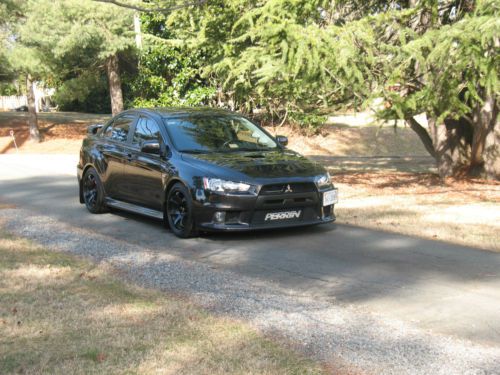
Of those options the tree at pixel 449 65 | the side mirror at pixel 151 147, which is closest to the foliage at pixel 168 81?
the tree at pixel 449 65

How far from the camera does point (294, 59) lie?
37.8 feet

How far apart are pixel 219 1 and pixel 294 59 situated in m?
3.71

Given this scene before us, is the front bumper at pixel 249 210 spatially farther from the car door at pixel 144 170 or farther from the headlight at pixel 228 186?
the car door at pixel 144 170

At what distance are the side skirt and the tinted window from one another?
95cm

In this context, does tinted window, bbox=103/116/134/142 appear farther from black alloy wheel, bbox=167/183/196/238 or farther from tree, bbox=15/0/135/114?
tree, bbox=15/0/135/114

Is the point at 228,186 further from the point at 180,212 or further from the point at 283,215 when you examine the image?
the point at 180,212

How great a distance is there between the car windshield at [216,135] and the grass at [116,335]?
10.8 ft

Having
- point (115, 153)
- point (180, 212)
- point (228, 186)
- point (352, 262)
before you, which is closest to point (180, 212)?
point (180, 212)

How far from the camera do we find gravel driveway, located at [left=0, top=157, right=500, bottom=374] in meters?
4.93

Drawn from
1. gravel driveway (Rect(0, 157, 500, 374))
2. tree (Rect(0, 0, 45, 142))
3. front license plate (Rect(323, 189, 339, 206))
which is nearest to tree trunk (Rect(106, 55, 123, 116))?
tree (Rect(0, 0, 45, 142))

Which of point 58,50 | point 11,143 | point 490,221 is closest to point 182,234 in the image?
point 490,221

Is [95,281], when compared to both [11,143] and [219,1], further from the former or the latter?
[11,143]

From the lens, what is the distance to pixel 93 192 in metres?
11.8

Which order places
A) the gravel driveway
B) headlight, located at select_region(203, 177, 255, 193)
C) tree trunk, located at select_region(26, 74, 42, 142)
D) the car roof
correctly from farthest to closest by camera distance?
tree trunk, located at select_region(26, 74, 42, 142) < the car roof < headlight, located at select_region(203, 177, 255, 193) < the gravel driveway
